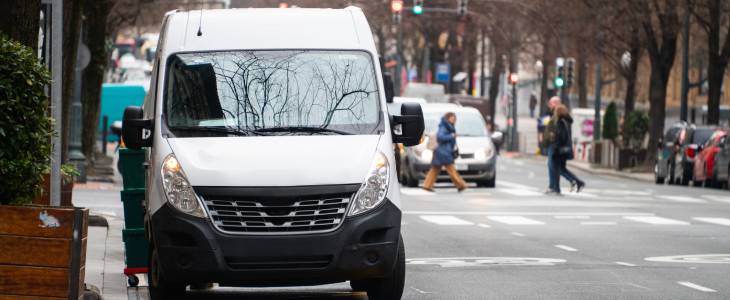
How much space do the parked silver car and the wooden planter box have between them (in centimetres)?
2469

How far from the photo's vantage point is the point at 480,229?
68.8ft

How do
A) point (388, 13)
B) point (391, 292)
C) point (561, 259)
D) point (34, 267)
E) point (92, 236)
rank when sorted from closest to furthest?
point (34, 267), point (391, 292), point (561, 259), point (92, 236), point (388, 13)

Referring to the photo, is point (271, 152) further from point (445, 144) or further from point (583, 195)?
point (583, 195)

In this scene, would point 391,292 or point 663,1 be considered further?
point 663,1

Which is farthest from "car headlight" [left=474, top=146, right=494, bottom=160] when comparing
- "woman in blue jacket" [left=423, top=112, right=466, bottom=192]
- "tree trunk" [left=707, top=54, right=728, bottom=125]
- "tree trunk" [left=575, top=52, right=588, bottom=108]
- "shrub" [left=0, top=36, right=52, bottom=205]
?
"tree trunk" [left=575, top=52, right=588, bottom=108]

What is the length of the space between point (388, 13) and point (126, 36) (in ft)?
181

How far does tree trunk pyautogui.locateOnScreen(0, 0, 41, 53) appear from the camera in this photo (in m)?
11.4

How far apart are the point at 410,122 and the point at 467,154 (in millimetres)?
22586

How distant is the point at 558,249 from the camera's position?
17.5 m

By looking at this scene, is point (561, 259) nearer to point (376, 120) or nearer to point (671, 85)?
point (376, 120)

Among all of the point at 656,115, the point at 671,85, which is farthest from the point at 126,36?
the point at 656,115

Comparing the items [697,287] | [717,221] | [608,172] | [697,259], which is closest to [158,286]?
[697,287]

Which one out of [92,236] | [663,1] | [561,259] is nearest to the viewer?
[561,259]

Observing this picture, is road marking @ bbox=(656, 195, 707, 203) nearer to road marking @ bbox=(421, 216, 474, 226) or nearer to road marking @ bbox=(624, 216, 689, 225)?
road marking @ bbox=(624, 216, 689, 225)
